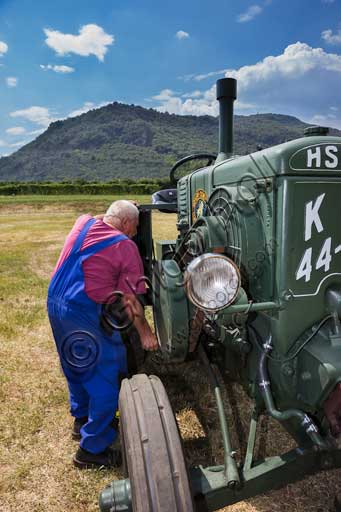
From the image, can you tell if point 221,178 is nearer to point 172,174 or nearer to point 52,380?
point 172,174

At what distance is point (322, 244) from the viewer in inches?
64.9

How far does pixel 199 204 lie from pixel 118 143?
154m

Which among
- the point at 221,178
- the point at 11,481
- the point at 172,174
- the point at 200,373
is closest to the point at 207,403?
the point at 200,373

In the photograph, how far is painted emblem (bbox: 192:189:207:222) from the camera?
276 centimetres

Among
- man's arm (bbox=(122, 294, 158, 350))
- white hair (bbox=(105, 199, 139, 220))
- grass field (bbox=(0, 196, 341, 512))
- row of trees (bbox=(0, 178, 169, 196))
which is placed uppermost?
white hair (bbox=(105, 199, 139, 220))

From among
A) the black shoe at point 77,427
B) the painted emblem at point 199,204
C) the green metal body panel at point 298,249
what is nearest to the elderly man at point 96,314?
the black shoe at point 77,427

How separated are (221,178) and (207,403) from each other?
5.72 ft

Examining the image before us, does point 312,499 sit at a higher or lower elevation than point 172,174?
lower

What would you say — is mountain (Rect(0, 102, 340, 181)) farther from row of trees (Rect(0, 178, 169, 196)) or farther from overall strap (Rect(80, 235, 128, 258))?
overall strap (Rect(80, 235, 128, 258))

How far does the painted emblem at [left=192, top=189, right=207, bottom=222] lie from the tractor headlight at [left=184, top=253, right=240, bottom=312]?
1132 millimetres

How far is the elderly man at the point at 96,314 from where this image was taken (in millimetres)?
2340

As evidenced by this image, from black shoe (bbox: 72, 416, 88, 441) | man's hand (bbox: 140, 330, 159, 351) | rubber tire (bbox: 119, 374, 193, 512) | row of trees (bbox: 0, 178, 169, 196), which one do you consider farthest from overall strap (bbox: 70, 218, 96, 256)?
row of trees (bbox: 0, 178, 169, 196)

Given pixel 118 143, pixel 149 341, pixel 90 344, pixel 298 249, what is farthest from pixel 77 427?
pixel 118 143

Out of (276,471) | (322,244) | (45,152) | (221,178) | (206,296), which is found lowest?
(276,471)
